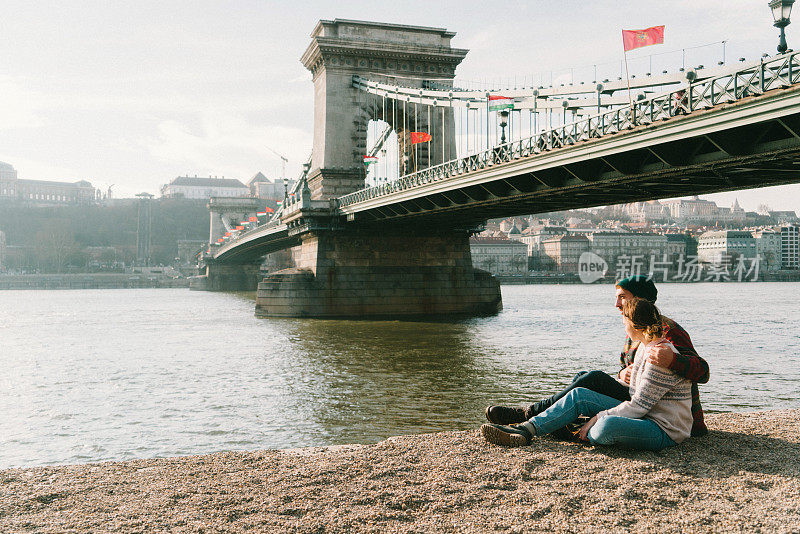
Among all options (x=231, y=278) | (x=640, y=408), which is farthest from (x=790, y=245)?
(x=640, y=408)

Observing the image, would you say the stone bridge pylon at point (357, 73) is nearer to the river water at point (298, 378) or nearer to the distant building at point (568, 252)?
the river water at point (298, 378)

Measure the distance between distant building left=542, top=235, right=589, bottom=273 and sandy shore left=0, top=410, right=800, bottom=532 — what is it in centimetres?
13606

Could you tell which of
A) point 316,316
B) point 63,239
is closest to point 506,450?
point 316,316

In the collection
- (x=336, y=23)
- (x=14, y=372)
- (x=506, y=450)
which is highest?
(x=336, y=23)

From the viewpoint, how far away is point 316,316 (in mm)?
34312

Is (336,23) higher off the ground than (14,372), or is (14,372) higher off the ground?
(336,23)

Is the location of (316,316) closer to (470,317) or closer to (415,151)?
(470,317)

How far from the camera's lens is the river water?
10547mm

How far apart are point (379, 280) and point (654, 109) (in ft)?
66.7

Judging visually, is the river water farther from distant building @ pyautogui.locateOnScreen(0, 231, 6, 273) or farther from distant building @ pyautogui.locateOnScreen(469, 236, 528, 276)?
distant building @ pyautogui.locateOnScreen(0, 231, 6, 273)

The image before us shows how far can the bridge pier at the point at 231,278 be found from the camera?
87.5 metres

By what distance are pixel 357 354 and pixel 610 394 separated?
1498 centimetres

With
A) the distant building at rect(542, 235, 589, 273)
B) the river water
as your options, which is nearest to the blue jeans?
the river water

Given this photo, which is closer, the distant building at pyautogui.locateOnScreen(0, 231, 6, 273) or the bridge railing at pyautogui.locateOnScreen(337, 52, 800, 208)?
the bridge railing at pyautogui.locateOnScreen(337, 52, 800, 208)
